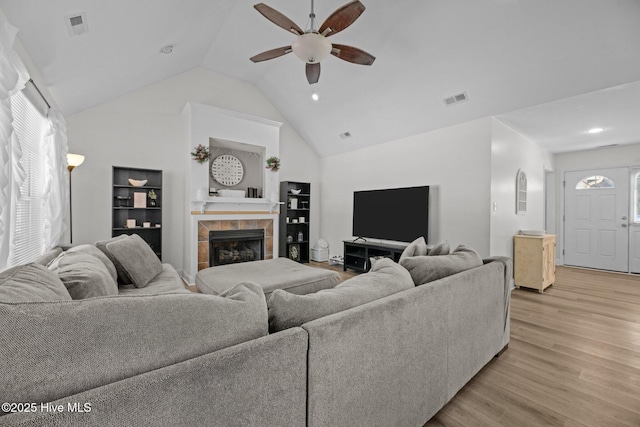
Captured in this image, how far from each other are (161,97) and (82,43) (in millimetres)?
2219

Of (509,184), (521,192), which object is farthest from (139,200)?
(521,192)

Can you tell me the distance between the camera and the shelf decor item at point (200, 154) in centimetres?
434

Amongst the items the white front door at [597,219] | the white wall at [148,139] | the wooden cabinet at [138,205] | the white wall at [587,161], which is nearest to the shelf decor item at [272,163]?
the white wall at [148,139]

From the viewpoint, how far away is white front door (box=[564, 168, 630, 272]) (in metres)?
5.06

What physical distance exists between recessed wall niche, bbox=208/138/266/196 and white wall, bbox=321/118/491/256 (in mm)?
1847

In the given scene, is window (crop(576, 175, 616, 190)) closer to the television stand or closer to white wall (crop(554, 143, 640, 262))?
white wall (crop(554, 143, 640, 262))

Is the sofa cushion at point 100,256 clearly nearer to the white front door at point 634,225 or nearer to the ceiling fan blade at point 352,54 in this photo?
the ceiling fan blade at point 352,54

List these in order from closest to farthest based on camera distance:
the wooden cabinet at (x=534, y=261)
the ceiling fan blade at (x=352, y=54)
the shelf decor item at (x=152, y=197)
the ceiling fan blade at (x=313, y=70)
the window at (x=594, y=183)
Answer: the ceiling fan blade at (x=352, y=54), the ceiling fan blade at (x=313, y=70), the wooden cabinet at (x=534, y=261), the shelf decor item at (x=152, y=197), the window at (x=594, y=183)

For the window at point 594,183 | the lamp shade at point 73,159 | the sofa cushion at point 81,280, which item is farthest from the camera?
the window at point 594,183

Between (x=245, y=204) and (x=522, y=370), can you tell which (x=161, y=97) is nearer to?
(x=245, y=204)

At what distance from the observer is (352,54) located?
282 centimetres

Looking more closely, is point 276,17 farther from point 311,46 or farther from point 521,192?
point 521,192

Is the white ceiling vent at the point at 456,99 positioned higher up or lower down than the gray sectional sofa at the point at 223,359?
higher up

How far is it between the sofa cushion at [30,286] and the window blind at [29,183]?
1.43 m
